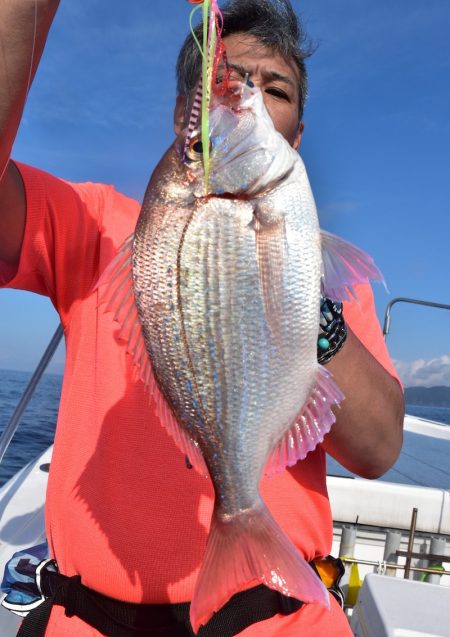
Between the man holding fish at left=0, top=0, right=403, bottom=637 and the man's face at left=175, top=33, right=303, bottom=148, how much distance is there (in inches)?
0.4

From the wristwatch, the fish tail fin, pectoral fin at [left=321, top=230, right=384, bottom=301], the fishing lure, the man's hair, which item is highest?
the man's hair

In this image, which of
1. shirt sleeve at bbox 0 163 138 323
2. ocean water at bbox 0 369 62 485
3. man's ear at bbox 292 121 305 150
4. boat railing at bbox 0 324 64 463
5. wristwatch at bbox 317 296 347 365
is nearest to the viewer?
wristwatch at bbox 317 296 347 365

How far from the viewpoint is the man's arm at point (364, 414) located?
1666mm

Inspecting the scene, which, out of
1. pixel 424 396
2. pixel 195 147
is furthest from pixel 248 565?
pixel 424 396

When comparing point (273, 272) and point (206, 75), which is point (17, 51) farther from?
point (273, 272)

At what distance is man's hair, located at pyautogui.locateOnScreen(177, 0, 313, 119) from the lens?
2215 millimetres

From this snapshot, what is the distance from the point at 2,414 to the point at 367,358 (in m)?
15.3

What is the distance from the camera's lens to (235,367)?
1424 millimetres

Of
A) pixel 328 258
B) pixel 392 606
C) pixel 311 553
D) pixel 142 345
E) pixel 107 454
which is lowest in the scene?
pixel 392 606

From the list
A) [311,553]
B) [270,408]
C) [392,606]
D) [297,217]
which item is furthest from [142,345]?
[392,606]

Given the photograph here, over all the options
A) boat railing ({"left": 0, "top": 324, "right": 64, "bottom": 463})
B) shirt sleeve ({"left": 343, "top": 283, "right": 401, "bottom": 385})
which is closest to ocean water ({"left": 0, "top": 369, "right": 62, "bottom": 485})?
boat railing ({"left": 0, "top": 324, "right": 64, "bottom": 463})

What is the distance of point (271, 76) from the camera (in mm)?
2100

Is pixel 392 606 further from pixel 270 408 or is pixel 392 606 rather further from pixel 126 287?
pixel 126 287

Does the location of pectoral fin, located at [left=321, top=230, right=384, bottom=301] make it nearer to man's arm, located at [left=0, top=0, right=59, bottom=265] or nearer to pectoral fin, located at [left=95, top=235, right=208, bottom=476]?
pectoral fin, located at [left=95, top=235, right=208, bottom=476]
